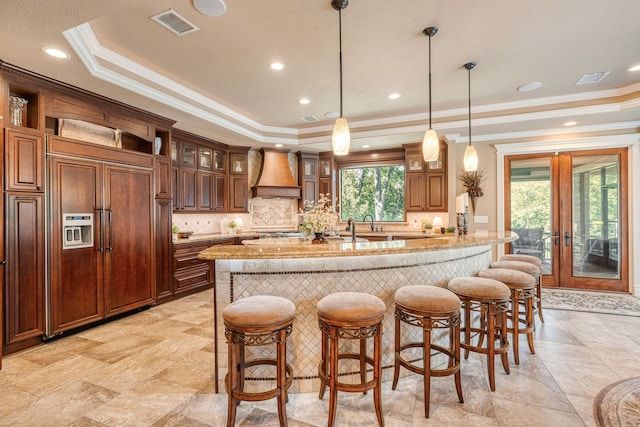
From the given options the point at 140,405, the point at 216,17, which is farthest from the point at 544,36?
the point at 140,405

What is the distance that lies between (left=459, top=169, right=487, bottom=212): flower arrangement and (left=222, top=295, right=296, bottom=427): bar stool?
4.64 metres

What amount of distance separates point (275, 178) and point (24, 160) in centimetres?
384

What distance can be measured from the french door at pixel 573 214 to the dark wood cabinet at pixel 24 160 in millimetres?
6556

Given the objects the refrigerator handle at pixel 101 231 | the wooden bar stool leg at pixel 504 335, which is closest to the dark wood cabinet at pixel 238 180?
the refrigerator handle at pixel 101 231

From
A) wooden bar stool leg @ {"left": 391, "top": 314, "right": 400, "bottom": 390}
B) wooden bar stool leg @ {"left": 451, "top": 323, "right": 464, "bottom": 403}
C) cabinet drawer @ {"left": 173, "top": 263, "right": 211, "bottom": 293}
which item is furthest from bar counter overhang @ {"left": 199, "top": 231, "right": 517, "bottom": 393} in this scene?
cabinet drawer @ {"left": 173, "top": 263, "right": 211, "bottom": 293}

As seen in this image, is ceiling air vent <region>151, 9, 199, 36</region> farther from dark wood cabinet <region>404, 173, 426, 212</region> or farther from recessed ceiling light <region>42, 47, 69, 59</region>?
dark wood cabinet <region>404, 173, 426, 212</region>

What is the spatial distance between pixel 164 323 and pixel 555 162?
6.48 metres

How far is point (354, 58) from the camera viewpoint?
3154 mm

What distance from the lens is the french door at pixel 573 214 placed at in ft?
15.8

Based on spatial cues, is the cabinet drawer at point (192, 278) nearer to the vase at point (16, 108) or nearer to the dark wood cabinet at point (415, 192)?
the vase at point (16, 108)

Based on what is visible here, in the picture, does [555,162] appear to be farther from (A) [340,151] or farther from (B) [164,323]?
(B) [164,323]

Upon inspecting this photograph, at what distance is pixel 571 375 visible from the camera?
2387mm

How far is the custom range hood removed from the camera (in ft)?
19.9

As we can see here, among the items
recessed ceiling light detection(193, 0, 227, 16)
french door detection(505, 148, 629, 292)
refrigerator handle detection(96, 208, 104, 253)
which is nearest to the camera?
recessed ceiling light detection(193, 0, 227, 16)
